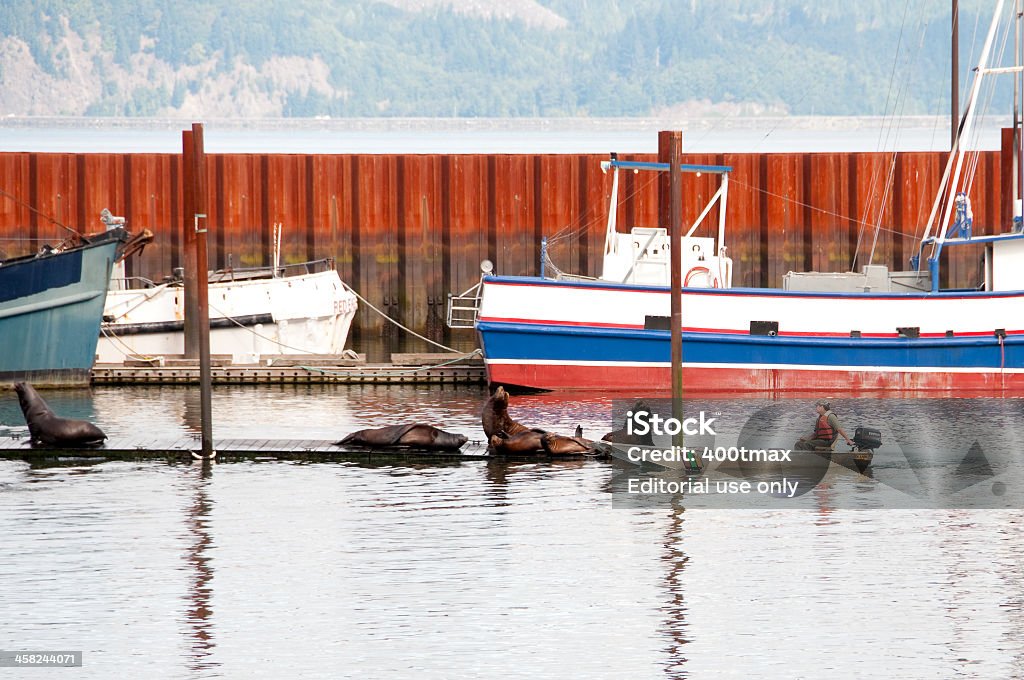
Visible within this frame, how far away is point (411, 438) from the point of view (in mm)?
23625

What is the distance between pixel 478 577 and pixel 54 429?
406 inches

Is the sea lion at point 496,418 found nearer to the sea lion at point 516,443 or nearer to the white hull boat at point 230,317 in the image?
the sea lion at point 516,443

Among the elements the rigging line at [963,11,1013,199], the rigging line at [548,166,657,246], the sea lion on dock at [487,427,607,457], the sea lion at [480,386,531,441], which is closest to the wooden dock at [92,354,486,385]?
the rigging line at [548,166,657,246]

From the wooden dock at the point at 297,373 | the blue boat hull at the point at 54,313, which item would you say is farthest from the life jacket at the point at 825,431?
the blue boat hull at the point at 54,313

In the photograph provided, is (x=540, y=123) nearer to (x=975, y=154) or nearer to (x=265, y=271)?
(x=265, y=271)

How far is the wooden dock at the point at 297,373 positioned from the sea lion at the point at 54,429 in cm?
807

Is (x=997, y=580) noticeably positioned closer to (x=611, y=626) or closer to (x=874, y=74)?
(x=611, y=626)

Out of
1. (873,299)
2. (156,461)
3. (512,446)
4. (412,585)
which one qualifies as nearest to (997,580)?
(412,585)

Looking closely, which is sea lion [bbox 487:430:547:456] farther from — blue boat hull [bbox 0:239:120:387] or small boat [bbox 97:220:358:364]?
blue boat hull [bbox 0:239:120:387]

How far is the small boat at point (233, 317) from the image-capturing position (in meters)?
34.4

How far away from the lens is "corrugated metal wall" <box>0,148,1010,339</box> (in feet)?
125

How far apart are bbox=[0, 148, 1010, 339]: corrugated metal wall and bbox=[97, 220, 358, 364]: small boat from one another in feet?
10.6

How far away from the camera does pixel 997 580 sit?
53.8 ft

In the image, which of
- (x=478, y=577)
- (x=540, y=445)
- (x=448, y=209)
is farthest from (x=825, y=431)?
(x=448, y=209)
